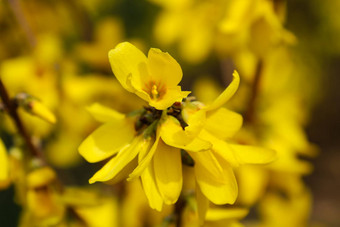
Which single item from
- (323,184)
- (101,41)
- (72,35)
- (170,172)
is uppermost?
(170,172)

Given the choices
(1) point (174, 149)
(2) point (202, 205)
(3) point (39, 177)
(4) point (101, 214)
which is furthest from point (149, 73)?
(4) point (101, 214)

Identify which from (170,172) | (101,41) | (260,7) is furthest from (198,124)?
(101,41)

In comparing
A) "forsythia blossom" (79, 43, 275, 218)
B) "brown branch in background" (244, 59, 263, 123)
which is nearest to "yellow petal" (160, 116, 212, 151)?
"forsythia blossom" (79, 43, 275, 218)

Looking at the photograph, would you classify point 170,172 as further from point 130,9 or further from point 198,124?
point 130,9

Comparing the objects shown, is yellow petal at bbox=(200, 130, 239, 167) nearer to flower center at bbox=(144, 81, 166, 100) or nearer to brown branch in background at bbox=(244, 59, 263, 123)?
flower center at bbox=(144, 81, 166, 100)

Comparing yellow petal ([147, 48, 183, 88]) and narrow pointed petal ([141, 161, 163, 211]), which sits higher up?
yellow petal ([147, 48, 183, 88])

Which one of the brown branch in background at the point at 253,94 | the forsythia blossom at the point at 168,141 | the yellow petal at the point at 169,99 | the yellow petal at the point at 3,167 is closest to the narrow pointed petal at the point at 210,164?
the forsythia blossom at the point at 168,141
